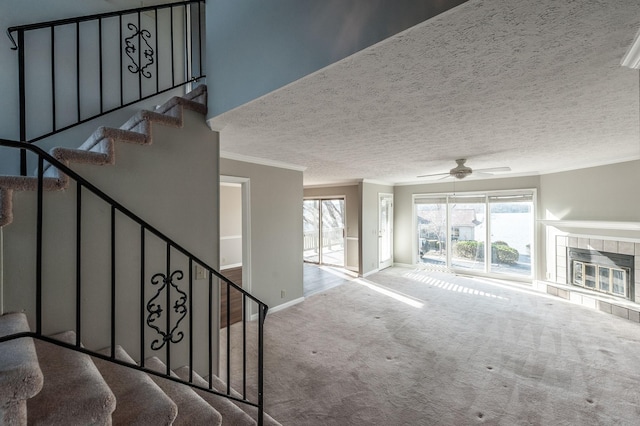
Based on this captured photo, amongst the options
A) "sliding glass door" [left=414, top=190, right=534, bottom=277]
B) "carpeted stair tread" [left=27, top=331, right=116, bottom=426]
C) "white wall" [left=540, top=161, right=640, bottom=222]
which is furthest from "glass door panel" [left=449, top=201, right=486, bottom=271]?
"carpeted stair tread" [left=27, top=331, right=116, bottom=426]

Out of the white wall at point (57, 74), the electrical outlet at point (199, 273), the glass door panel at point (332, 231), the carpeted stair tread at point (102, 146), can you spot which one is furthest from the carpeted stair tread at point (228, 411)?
the glass door panel at point (332, 231)

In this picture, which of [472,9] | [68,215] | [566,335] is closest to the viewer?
[472,9]

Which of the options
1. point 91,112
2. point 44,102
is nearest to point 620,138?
point 91,112

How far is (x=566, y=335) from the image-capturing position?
11.5 feet

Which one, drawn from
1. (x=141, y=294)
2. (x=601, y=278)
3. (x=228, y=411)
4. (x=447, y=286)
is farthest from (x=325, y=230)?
(x=141, y=294)

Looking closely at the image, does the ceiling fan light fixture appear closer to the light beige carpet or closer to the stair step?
the light beige carpet

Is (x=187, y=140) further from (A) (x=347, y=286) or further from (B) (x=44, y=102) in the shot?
(A) (x=347, y=286)

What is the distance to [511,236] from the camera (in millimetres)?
6074

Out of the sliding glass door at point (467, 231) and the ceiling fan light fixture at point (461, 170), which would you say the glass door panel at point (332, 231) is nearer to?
the sliding glass door at point (467, 231)

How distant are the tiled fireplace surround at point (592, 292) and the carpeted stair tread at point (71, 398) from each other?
624cm

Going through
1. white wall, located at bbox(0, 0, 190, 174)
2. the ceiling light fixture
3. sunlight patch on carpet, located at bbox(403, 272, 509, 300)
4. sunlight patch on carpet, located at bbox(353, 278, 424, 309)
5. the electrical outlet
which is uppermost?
white wall, located at bbox(0, 0, 190, 174)

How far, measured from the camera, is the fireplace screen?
14.0 feet

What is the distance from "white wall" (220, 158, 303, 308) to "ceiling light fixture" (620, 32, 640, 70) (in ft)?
12.0

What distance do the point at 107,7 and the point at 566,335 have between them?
6.57 metres
